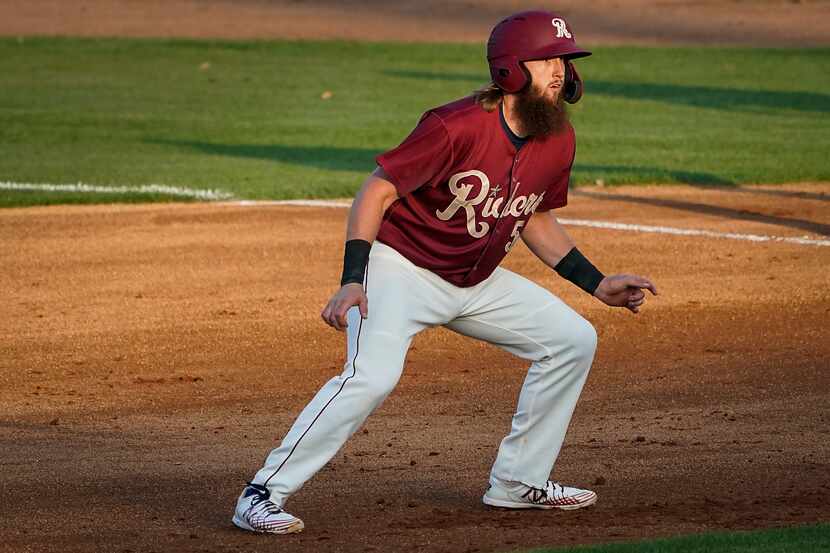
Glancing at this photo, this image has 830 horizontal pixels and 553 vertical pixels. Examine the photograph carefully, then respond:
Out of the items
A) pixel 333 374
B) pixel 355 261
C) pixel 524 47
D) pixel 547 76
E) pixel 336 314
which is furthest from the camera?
pixel 333 374

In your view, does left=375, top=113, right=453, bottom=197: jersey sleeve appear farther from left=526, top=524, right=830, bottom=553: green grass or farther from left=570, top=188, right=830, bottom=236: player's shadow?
left=570, top=188, right=830, bottom=236: player's shadow

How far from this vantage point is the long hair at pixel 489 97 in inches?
202

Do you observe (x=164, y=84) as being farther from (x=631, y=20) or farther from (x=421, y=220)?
(x=421, y=220)

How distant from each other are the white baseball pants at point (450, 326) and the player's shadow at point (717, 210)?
6.84 meters

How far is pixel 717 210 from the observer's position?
12.8m

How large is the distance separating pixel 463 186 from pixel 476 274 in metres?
0.35

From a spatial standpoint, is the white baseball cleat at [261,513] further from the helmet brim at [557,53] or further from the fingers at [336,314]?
the helmet brim at [557,53]

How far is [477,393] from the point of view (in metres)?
7.58

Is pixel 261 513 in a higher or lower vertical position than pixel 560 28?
lower

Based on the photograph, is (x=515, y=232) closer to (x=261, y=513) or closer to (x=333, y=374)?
(x=261, y=513)

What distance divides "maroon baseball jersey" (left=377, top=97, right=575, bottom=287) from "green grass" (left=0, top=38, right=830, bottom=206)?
8.44m

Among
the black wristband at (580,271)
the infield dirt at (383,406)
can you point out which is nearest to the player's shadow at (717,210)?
the infield dirt at (383,406)

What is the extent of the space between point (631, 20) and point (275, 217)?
23.5m

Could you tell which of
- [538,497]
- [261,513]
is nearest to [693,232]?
[538,497]
